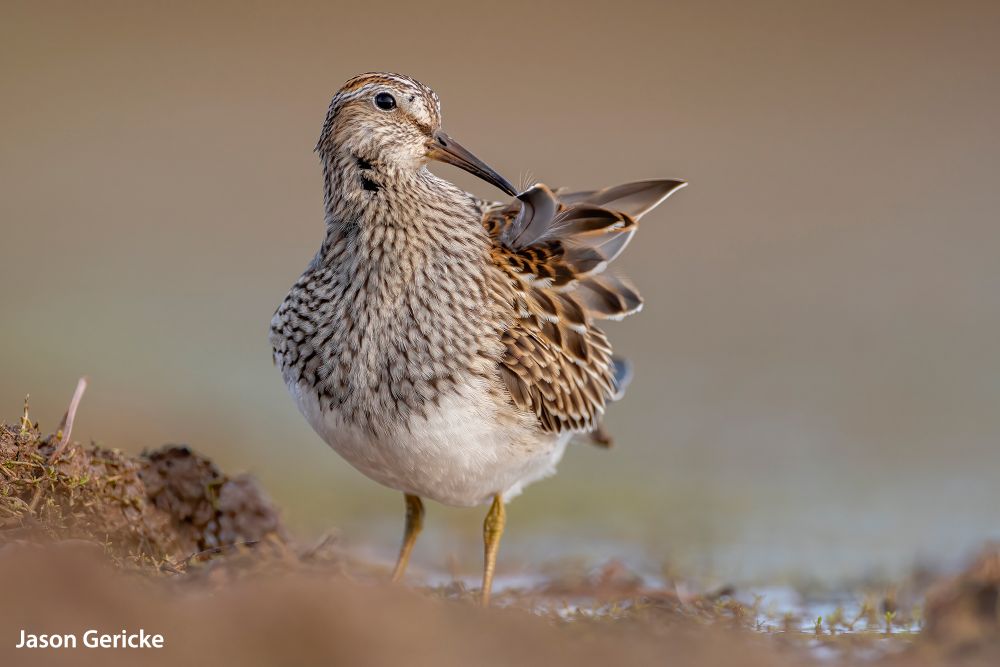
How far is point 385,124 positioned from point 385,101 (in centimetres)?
11

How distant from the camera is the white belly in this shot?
5777mm

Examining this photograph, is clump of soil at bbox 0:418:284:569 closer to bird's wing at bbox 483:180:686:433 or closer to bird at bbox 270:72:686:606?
bird at bbox 270:72:686:606

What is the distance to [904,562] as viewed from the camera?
27.4ft

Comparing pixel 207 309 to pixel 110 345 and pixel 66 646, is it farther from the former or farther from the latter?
pixel 66 646

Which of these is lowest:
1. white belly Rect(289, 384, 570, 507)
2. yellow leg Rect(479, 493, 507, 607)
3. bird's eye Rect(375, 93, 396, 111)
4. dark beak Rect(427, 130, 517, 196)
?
yellow leg Rect(479, 493, 507, 607)

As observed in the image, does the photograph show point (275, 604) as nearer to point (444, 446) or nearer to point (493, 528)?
point (444, 446)

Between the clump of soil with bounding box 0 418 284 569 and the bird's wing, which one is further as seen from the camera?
the bird's wing

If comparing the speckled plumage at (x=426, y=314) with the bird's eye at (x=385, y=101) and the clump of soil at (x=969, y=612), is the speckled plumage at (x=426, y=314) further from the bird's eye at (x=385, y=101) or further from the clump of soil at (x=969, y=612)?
the clump of soil at (x=969, y=612)

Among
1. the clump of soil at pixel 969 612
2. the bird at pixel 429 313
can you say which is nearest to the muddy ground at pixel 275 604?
the clump of soil at pixel 969 612

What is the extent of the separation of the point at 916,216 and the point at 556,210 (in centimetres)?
1271

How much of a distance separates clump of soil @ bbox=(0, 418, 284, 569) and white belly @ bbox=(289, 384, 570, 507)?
86 cm

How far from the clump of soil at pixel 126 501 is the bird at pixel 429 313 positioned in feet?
2.77

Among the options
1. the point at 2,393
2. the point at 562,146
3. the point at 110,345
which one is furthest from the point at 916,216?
the point at 2,393

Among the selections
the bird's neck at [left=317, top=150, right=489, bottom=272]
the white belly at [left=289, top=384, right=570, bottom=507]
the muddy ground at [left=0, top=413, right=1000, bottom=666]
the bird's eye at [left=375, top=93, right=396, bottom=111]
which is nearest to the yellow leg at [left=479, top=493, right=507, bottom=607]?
the muddy ground at [left=0, top=413, right=1000, bottom=666]
